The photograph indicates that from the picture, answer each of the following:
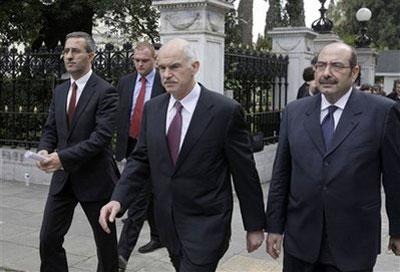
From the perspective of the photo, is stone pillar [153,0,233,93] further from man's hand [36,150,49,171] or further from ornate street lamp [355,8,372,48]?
ornate street lamp [355,8,372,48]

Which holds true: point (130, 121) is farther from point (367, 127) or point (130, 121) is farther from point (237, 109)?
point (367, 127)

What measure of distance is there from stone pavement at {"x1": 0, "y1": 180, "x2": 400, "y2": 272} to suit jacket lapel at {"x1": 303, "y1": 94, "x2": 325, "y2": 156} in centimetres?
239

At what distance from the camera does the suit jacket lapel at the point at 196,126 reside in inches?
121

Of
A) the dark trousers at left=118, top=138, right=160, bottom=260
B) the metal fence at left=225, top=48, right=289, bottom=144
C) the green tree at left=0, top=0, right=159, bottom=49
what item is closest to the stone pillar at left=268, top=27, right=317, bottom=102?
the metal fence at left=225, top=48, right=289, bottom=144

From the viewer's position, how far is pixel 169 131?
3.17m

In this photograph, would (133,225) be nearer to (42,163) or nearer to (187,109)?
(42,163)

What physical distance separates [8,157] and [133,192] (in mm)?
6539

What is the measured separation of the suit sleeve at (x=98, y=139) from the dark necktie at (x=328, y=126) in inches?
67.2

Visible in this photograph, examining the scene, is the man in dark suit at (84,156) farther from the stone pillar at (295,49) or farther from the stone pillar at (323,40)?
the stone pillar at (323,40)

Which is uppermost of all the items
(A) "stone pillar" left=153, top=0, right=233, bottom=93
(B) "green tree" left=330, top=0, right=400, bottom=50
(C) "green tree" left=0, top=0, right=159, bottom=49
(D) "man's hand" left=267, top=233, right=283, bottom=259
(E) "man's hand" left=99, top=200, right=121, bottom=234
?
(B) "green tree" left=330, top=0, right=400, bottom=50

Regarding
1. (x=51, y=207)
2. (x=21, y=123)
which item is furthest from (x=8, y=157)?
(x=51, y=207)

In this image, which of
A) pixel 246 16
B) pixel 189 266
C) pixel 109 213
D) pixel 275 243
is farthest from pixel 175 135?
pixel 246 16

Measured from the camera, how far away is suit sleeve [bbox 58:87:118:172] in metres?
3.88

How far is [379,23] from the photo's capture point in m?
44.8
